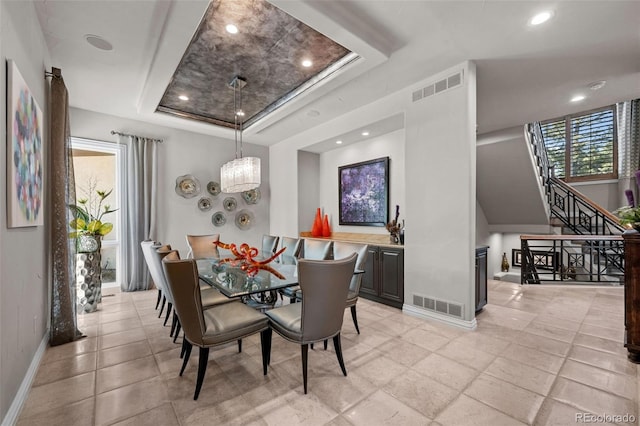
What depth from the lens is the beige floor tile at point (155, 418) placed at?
1.63 metres

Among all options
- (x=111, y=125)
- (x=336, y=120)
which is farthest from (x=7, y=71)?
(x=336, y=120)

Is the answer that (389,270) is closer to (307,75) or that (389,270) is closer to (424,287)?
(424,287)

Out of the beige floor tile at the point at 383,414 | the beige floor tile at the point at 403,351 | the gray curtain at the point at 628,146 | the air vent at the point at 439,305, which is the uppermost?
the gray curtain at the point at 628,146

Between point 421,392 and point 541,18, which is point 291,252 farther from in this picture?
point 541,18

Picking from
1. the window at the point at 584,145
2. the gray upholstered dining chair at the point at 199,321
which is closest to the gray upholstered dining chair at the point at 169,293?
the gray upholstered dining chair at the point at 199,321

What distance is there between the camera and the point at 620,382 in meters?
2.02

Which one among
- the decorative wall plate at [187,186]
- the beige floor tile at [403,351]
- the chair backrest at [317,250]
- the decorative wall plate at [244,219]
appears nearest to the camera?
the beige floor tile at [403,351]

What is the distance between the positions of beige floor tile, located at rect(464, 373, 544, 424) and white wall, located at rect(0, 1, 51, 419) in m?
2.92

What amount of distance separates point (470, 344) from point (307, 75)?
3505mm

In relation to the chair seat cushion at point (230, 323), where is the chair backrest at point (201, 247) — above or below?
above

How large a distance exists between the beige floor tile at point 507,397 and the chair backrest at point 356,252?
4.14 ft

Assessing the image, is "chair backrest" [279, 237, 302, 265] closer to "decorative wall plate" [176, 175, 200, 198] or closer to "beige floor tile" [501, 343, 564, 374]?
"beige floor tile" [501, 343, 564, 374]

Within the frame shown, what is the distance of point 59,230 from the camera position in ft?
8.77

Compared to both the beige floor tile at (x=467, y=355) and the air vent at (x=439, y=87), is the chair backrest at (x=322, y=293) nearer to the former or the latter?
the beige floor tile at (x=467, y=355)
